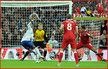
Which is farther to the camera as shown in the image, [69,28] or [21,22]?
[21,22]

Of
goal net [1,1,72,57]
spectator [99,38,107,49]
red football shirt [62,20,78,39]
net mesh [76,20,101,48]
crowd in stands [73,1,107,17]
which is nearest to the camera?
red football shirt [62,20,78,39]

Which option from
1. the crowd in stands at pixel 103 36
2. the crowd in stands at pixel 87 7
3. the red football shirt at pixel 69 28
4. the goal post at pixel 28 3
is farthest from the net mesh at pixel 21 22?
the red football shirt at pixel 69 28

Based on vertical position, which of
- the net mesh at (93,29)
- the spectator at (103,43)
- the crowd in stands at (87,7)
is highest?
the crowd in stands at (87,7)

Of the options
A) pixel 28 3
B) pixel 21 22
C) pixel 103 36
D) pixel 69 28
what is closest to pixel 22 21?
pixel 21 22

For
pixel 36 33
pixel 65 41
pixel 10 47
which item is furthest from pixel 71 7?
pixel 65 41

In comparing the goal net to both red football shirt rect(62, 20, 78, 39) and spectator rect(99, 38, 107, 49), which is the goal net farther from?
red football shirt rect(62, 20, 78, 39)

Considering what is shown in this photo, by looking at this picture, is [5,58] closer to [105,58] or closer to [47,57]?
[47,57]

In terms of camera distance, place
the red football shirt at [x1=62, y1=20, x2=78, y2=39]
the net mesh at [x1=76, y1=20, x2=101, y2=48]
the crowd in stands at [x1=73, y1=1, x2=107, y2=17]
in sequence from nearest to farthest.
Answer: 1. the red football shirt at [x1=62, y1=20, x2=78, y2=39]
2. the crowd in stands at [x1=73, y1=1, x2=107, y2=17]
3. the net mesh at [x1=76, y1=20, x2=101, y2=48]

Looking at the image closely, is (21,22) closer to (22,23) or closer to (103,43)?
(22,23)

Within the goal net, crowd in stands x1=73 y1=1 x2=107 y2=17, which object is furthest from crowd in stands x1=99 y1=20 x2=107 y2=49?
the goal net

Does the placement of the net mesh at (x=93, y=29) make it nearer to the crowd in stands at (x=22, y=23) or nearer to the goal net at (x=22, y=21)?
the crowd in stands at (x=22, y=23)

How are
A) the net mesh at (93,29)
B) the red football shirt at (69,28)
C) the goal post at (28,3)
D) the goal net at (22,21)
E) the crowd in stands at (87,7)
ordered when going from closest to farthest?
the red football shirt at (69,28)
the crowd in stands at (87,7)
the goal post at (28,3)
the net mesh at (93,29)
the goal net at (22,21)

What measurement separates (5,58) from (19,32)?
1937 mm

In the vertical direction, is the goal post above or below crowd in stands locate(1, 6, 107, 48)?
above
